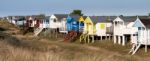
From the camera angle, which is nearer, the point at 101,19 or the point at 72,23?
the point at 101,19

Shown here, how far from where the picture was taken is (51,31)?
84375 mm

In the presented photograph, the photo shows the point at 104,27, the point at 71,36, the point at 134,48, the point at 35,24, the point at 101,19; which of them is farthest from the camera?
the point at 35,24

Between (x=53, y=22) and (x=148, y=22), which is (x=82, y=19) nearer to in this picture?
(x=53, y=22)

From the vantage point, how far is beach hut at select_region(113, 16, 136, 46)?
181ft

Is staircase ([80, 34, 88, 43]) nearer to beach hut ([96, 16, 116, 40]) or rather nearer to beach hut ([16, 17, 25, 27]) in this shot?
beach hut ([96, 16, 116, 40])

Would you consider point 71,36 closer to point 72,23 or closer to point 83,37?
point 83,37

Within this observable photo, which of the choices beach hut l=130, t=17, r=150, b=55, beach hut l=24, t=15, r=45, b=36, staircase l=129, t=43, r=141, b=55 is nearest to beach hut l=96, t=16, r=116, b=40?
beach hut l=130, t=17, r=150, b=55

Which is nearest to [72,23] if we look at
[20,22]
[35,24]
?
[35,24]

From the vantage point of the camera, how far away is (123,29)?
55.8 m

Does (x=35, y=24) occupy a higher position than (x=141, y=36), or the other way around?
(x=35, y=24)

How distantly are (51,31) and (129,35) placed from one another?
2992 centimetres

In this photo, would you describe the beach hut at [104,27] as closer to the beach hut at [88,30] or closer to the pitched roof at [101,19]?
the pitched roof at [101,19]

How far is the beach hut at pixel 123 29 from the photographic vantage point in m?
55.0

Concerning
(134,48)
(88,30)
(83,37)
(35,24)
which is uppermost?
(35,24)
